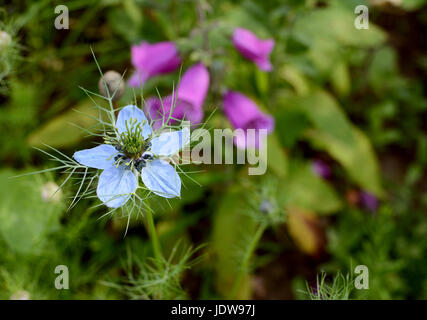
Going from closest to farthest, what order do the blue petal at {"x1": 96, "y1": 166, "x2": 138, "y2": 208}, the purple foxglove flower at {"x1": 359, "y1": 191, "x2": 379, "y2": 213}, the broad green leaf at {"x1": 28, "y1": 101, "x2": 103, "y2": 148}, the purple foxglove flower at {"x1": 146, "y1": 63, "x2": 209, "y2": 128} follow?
1. the blue petal at {"x1": 96, "y1": 166, "x2": 138, "y2": 208}
2. the purple foxglove flower at {"x1": 146, "y1": 63, "x2": 209, "y2": 128}
3. the broad green leaf at {"x1": 28, "y1": 101, "x2": 103, "y2": 148}
4. the purple foxglove flower at {"x1": 359, "y1": 191, "x2": 379, "y2": 213}

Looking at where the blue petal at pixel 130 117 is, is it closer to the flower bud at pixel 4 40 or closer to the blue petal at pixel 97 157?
the blue petal at pixel 97 157

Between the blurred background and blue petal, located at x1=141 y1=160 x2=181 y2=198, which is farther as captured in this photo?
the blurred background

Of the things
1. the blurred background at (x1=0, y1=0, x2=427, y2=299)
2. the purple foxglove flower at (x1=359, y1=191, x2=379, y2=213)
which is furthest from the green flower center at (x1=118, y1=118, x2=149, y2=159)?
the purple foxglove flower at (x1=359, y1=191, x2=379, y2=213)

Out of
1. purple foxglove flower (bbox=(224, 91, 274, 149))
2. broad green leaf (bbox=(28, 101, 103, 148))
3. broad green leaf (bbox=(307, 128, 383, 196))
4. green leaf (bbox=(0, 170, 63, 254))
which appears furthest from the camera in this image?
broad green leaf (bbox=(307, 128, 383, 196))

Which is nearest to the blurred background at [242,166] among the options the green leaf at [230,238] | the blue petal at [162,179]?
the green leaf at [230,238]

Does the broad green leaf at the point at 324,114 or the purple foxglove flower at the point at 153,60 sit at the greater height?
the purple foxglove flower at the point at 153,60

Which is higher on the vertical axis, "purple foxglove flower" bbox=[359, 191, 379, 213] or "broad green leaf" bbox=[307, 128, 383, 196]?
"broad green leaf" bbox=[307, 128, 383, 196]

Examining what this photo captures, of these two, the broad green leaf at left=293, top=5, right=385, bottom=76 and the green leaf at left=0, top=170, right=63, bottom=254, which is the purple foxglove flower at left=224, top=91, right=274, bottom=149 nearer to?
the broad green leaf at left=293, top=5, right=385, bottom=76
